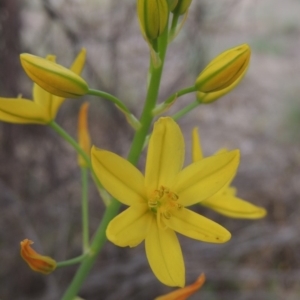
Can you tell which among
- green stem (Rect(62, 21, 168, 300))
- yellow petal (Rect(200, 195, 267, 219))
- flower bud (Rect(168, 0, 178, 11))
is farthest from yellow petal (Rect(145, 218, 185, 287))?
flower bud (Rect(168, 0, 178, 11))

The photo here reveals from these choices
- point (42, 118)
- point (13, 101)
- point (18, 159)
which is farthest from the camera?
point (18, 159)

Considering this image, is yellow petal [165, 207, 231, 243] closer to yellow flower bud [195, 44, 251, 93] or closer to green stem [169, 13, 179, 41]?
yellow flower bud [195, 44, 251, 93]

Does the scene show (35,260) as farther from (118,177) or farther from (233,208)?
(233,208)

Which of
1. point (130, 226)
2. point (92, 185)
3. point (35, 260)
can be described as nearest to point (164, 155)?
point (130, 226)

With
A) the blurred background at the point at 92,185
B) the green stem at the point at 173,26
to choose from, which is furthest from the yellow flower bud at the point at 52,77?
the blurred background at the point at 92,185

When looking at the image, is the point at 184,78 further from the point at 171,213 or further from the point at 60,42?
the point at 171,213

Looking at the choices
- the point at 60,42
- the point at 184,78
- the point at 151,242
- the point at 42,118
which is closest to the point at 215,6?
the point at 184,78
